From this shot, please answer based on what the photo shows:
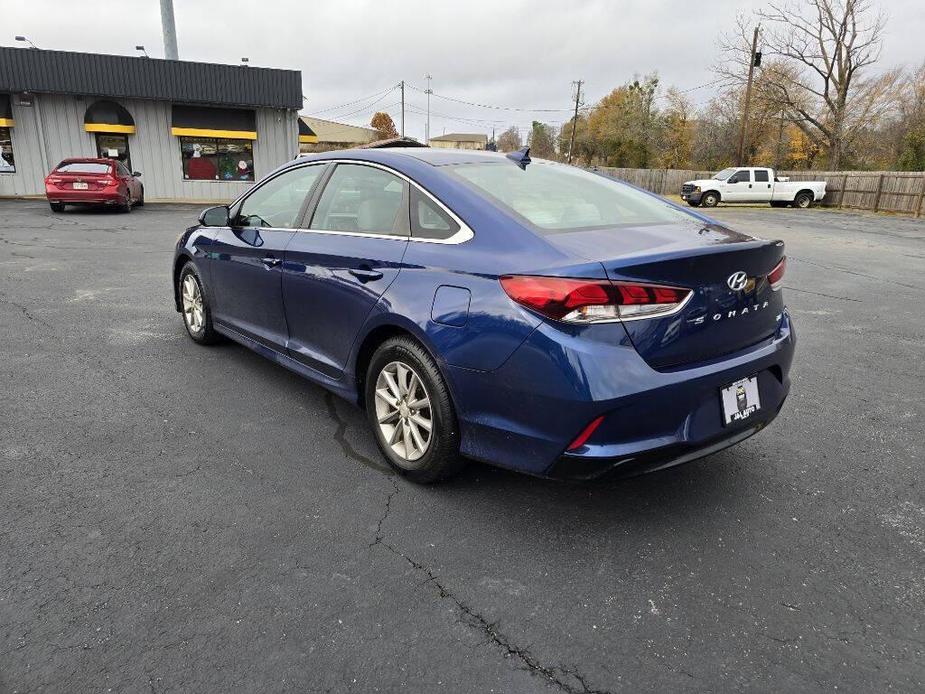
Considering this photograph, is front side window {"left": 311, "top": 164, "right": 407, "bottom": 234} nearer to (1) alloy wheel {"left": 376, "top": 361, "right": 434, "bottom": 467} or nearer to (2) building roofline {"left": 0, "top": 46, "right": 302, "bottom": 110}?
(1) alloy wheel {"left": 376, "top": 361, "right": 434, "bottom": 467}

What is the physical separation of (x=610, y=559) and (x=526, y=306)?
41.9 inches

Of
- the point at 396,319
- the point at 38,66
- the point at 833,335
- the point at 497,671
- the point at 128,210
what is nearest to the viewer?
the point at 497,671

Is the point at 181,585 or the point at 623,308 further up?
the point at 623,308

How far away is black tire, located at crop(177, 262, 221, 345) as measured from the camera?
196 inches

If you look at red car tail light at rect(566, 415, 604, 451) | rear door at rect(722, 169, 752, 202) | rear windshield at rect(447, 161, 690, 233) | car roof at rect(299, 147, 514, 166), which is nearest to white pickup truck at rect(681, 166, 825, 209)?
rear door at rect(722, 169, 752, 202)

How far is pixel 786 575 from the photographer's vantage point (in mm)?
2477

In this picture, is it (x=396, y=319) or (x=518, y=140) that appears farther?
(x=518, y=140)

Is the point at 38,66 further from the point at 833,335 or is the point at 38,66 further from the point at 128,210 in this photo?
the point at 833,335

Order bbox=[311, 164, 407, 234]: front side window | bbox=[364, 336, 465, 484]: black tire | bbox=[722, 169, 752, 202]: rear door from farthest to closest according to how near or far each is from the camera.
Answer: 1. bbox=[722, 169, 752, 202]: rear door
2. bbox=[311, 164, 407, 234]: front side window
3. bbox=[364, 336, 465, 484]: black tire

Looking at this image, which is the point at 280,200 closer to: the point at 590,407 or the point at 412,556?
the point at 412,556

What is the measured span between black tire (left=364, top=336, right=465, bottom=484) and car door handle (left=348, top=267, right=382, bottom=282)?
322mm

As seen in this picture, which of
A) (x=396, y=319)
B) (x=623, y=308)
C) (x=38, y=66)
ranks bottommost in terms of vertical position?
(x=396, y=319)

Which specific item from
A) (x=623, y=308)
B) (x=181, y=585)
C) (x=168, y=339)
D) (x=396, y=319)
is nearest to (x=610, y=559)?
(x=623, y=308)

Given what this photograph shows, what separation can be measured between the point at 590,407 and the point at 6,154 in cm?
2766
